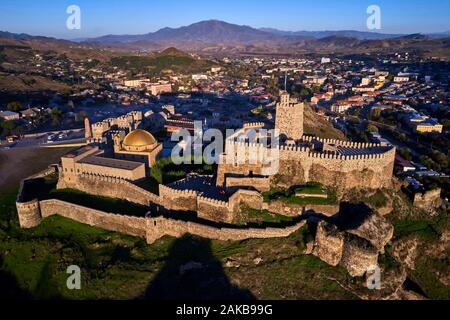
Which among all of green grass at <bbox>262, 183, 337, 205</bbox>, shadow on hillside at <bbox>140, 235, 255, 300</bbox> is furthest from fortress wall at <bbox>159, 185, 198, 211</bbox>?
green grass at <bbox>262, 183, 337, 205</bbox>

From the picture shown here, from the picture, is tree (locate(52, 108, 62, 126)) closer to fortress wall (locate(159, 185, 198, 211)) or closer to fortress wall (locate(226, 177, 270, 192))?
fortress wall (locate(159, 185, 198, 211))

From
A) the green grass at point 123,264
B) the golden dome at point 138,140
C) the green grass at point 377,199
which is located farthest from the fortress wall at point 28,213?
the green grass at point 377,199

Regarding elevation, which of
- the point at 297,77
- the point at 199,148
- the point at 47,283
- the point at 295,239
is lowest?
the point at 47,283

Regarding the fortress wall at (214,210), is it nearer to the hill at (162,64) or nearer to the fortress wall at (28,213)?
the fortress wall at (28,213)

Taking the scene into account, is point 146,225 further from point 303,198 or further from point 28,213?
point 303,198

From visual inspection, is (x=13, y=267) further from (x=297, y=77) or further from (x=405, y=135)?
(x=297, y=77)

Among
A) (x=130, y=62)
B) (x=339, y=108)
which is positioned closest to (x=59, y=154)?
(x=339, y=108)
